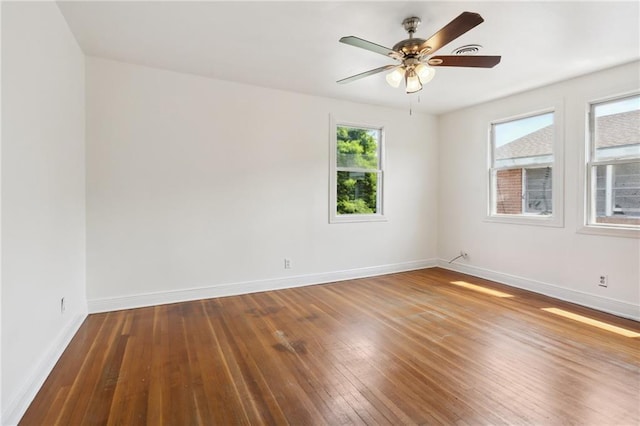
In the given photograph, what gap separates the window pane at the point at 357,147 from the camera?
4.72 m

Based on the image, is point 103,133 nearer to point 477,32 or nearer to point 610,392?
point 477,32

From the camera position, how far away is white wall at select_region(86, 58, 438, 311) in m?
3.31

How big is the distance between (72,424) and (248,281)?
2410 mm

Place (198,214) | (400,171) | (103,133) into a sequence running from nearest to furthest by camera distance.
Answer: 1. (103,133)
2. (198,214)
3. (400,171)

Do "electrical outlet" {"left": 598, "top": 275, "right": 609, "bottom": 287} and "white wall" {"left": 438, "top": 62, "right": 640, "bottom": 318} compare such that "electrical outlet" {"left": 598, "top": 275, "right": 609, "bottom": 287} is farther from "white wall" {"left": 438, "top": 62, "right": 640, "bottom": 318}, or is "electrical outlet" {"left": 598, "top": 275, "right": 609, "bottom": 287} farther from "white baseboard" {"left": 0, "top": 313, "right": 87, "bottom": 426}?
"white baseboard" {"left": 0, "top": 313, "right": 87, "bottom": 426}

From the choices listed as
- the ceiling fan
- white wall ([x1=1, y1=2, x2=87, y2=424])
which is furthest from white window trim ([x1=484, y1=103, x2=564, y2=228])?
white wall ([x1=1, y1=2, x2=87, y2=424])

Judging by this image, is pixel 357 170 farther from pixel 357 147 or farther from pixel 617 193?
pixel 617 193

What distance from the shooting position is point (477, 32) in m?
2.65

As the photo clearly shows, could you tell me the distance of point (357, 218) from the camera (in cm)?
481

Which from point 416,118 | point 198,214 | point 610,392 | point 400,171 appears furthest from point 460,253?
point 198,214

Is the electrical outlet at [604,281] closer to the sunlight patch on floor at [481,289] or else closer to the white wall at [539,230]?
the white wall at [539,230]

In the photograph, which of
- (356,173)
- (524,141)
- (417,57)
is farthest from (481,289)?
(417,57)

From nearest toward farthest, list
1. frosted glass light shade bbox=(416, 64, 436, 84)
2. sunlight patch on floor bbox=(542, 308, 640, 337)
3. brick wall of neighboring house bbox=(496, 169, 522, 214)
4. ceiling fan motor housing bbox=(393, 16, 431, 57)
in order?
ceiling fan motor housing bbox=(393, 16, 431, 57) < frosted glass light shade bbox=(416, 64, 436, 84) < sunlight patch on floor bbox=(542, 308, 640, 337) < brick wall of neighboring house bbox=(496, 169, 522, 214)

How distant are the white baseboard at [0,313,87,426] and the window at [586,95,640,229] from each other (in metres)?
5.21
